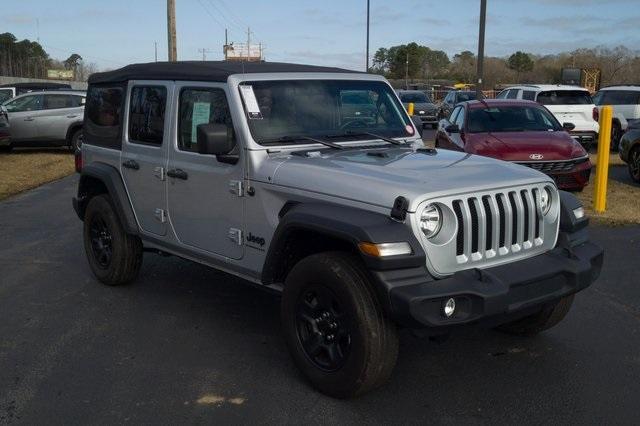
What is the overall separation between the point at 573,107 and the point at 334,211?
1508 cm

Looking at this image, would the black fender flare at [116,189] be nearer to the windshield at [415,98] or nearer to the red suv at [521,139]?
the red suv at [521,139]

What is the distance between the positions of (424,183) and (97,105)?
376cm

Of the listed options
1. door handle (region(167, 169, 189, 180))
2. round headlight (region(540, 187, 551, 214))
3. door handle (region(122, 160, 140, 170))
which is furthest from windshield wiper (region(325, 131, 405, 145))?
door handle (region(122, 160, 140, 170))

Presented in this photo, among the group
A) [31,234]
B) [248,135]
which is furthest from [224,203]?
[31,234]

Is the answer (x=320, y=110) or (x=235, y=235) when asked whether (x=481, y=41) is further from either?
(x=235, y=235)

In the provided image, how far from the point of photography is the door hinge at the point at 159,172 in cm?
530

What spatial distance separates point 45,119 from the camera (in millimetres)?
18094

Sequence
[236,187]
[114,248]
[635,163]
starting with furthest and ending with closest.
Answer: [635,163], [114,248], [236,187]

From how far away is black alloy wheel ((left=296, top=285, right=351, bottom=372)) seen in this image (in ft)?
12.6

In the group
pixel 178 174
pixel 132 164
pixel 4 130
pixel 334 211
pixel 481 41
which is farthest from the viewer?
pixel 481 41

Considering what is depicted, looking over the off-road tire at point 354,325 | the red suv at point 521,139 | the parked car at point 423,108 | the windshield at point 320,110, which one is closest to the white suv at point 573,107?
the red suv at point 521,139

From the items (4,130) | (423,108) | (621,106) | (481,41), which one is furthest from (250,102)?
(423,108)

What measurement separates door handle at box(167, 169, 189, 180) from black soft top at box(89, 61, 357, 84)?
683 mm

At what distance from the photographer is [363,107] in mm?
5223
